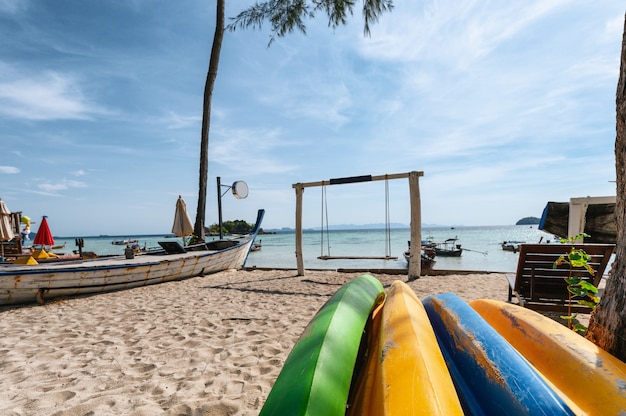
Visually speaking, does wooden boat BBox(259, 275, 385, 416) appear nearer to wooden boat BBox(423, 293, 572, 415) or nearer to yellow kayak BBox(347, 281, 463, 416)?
yellow kayak BBox(347, 281, 463, 416)

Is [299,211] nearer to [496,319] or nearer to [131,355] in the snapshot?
[131,355]

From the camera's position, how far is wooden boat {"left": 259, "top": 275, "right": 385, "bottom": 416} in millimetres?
961

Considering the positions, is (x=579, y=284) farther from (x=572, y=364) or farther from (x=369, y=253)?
(x=369, y=253)

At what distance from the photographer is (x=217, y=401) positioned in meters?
2.50

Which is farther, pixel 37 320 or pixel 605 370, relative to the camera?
pixel 37 320

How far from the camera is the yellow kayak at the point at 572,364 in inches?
41.8

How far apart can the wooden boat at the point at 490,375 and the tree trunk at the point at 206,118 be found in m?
12.1

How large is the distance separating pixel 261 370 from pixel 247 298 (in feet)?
11.3

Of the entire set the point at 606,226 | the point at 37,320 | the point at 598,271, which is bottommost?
the point at 37,320

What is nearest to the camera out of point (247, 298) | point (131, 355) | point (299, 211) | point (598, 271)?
point (131, 355)

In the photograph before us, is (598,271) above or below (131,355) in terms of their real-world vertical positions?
above

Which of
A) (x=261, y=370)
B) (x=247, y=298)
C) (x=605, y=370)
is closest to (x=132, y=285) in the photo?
(x=247, y=298)

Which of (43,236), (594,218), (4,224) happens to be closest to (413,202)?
(594,218)

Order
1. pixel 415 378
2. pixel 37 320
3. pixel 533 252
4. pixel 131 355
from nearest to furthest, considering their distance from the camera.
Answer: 1. pixel 415 378
2. pixel 131 355
3. pixel 533 252
4. pixel 37 320
